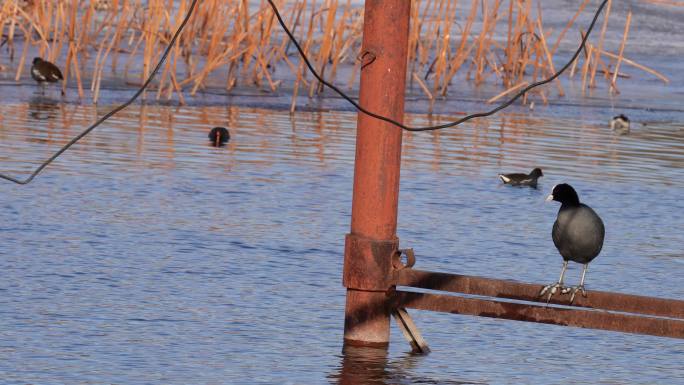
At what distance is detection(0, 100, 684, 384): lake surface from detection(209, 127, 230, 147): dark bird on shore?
155 millimetres

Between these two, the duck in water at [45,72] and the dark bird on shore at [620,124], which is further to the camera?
the dark bird on shore at [620,124]

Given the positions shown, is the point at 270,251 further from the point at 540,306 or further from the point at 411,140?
the point at 411,140

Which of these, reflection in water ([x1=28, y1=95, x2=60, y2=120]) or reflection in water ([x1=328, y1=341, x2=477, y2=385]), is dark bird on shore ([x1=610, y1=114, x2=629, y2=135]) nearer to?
reflection in water ([x1=28, y1=95, x2=60, y2=120])

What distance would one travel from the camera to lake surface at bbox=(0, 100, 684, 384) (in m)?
5.94

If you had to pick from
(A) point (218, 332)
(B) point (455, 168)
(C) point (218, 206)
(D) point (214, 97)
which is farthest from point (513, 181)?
(D) point (214, 97)

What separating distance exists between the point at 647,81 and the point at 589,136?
839cm

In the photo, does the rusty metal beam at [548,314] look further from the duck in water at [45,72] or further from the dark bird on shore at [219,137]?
the duck in water at [45,72]

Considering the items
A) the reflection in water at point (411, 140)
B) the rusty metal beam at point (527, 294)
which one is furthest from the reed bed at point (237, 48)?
the rusty metal beam at point (527, 294)

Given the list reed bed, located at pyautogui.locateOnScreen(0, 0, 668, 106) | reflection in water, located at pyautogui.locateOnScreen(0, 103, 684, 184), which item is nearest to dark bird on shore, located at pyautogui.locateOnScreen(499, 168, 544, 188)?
reflection in water, located at pyautogui.locateOnScreen(0, 103, 684, 184)

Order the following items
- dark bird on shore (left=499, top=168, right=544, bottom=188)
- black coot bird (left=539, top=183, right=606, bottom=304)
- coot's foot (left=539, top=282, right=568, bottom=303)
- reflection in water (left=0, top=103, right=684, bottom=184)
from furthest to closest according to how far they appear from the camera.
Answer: reflection in water (left=0, top=103, right=684, bottom=184) → dark bird on shore (left=499, top=168, right=544, bottom=188) → black coot bird (left=539, top=183, right=606, bottom=304) → coot's foot (left=539, top=282, right=568, bottom=303)

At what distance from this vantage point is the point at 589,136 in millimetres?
16922

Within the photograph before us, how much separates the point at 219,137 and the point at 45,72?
476 cm

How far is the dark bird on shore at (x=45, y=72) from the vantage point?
17.7 metres

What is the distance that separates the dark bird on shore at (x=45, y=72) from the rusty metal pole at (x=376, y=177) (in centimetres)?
1214
